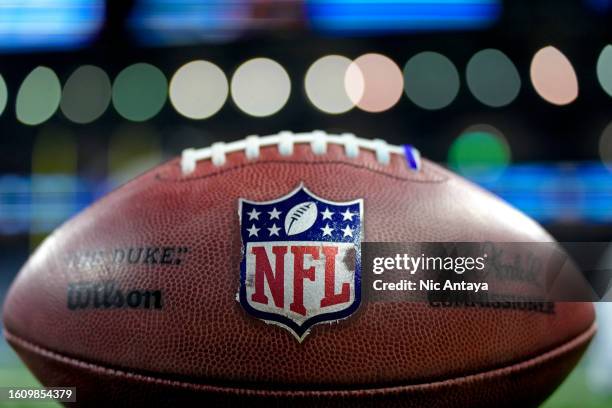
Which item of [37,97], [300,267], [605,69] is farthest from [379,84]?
[300,267]

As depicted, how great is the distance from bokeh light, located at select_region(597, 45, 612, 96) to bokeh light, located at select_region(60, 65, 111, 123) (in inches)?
277

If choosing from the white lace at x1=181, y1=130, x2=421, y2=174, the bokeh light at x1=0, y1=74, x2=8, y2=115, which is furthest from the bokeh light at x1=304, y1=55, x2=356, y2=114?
the white lace at x1=181, y1=130, x2=421, y2=174

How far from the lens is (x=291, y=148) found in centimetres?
111

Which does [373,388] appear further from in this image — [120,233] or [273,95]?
[273,95]

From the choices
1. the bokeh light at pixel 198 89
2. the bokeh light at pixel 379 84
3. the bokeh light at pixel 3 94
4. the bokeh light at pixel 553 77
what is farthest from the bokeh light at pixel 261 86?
the bokeh light at pixel 553 77

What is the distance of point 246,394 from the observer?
3.08ft

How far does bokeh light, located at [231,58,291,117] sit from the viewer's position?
11.0 metres

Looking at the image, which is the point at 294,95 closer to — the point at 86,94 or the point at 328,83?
the point at 328,83

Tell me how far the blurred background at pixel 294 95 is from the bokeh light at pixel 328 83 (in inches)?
0.8

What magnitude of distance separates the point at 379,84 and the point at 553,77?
2.52 metres

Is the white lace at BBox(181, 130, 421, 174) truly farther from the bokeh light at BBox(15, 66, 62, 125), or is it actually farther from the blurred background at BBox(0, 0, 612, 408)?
the bokeh light at BBox(15, 66, 62, 125)

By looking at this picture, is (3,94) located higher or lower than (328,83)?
lower

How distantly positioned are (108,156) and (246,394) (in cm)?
1029

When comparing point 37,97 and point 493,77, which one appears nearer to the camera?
point 493,77
